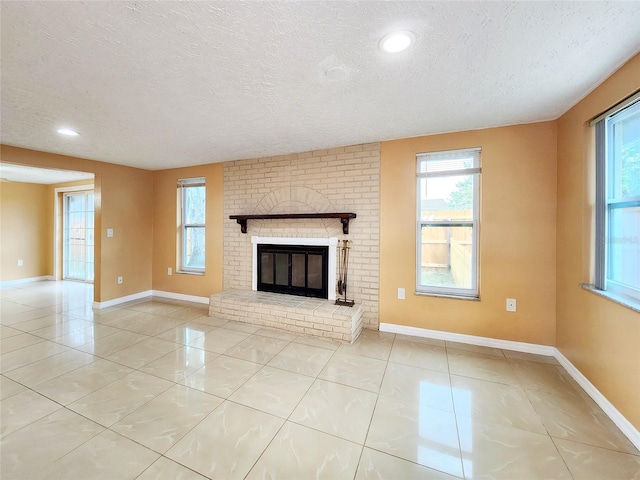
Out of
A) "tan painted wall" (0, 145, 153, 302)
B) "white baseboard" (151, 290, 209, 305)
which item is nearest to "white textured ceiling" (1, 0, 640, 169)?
"tan painted wall" (0, 145, 153, 302)

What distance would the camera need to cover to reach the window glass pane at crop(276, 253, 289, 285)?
12.6ft

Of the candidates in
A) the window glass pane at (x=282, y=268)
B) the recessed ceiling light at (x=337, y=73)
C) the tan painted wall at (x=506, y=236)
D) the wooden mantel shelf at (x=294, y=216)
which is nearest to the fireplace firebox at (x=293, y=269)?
the window glass pane at (x=282, y=268)

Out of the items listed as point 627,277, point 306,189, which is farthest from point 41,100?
point 627,277

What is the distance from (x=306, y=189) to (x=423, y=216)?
1602 mm

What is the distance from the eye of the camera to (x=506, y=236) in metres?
2.77

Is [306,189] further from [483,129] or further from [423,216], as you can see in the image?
[483,129]

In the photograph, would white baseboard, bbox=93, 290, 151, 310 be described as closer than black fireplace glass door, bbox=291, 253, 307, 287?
No

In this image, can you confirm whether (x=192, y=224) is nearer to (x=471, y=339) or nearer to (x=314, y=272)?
(x=314, y=272)

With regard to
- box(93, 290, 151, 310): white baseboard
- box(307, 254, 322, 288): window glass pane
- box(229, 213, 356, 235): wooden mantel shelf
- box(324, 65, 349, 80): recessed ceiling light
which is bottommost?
box(93, 290, 151, 310): white baseboard

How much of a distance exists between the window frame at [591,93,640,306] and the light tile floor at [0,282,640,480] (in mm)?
905

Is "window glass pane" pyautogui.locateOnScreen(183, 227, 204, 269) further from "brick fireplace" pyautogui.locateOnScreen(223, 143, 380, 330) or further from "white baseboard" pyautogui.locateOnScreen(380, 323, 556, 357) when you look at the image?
"white baseboard" pyautogui.locateOnScreen(380, 323, 556, 357)

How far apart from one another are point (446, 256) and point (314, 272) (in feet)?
5.57

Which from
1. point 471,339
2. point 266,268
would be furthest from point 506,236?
point 266,268

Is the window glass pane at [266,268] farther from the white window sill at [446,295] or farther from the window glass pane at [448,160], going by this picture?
the window glass pane at [448,160]
